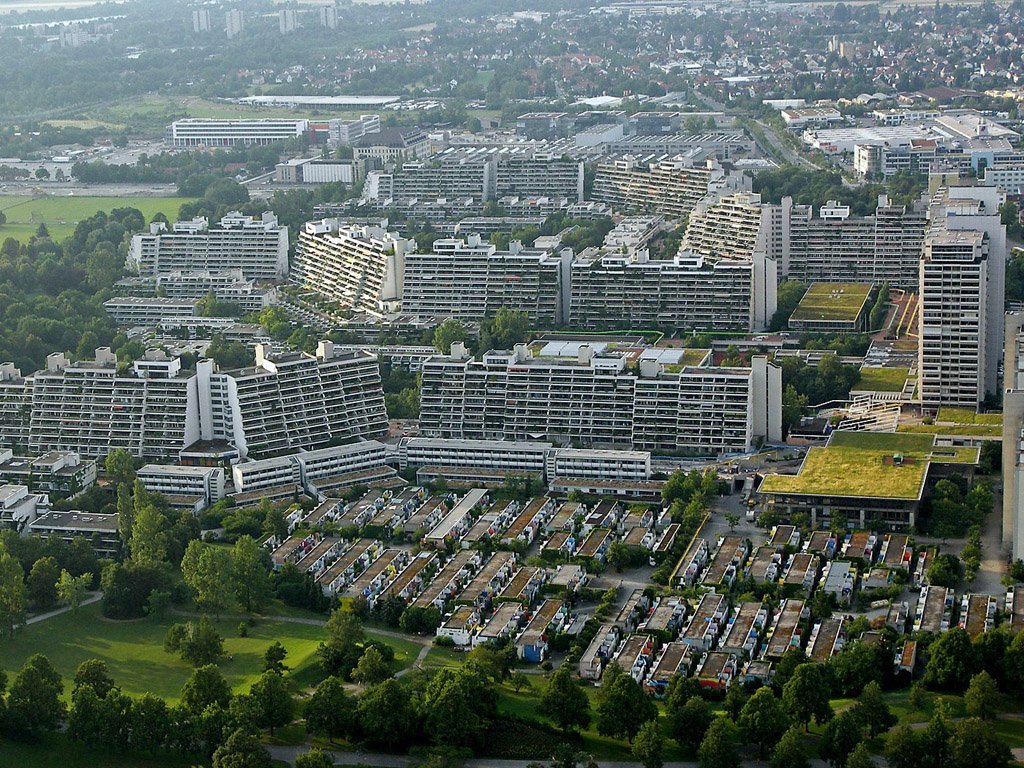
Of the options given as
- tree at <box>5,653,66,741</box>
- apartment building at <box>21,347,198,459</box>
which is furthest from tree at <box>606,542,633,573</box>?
apartment building at <box>21,347,198,459</box>

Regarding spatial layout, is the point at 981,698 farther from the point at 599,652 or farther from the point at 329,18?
the point at 329,18

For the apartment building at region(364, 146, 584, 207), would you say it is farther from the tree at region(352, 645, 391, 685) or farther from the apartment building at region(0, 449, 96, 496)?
the tree at region(352, 645, 391, 685)

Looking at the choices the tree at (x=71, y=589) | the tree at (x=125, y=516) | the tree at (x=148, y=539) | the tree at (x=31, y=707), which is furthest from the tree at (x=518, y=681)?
the tree at (x=125, y=516)

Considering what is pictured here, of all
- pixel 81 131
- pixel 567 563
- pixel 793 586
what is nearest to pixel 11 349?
pixel 567 563

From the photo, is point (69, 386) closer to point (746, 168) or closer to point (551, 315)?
point (551, 315)

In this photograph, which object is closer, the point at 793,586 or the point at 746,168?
the point at 793,586
